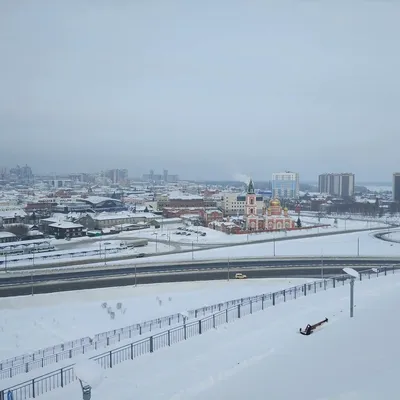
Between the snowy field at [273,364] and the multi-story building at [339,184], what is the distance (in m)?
114

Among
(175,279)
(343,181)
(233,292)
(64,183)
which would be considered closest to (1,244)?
(175,279)

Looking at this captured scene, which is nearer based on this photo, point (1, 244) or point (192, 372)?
point (192, 372)

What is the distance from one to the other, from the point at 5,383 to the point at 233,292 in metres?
12.0

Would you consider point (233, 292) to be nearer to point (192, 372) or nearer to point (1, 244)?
point (192, 372)

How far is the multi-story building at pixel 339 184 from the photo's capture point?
394 ft

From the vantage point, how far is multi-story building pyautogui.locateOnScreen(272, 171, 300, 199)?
11862 cm

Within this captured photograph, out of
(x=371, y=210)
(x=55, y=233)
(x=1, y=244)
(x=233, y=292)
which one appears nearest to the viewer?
(x=233, y=292)

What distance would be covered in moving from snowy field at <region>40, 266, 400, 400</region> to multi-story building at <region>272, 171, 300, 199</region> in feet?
364

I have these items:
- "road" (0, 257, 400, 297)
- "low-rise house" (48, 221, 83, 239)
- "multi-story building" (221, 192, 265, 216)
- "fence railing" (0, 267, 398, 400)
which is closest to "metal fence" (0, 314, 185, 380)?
"fence railing" (0, 267, 398, 400)

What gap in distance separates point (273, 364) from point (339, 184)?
12327 centimetres

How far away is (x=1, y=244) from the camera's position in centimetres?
3297

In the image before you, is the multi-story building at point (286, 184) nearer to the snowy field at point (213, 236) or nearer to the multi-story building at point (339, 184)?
the multi-story building at point (339, 184)

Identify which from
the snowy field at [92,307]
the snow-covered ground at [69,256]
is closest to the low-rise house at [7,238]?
the snow-covered ground at [69,256]

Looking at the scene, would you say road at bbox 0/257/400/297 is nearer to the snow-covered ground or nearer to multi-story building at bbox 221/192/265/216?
the snow-covered ground
